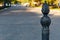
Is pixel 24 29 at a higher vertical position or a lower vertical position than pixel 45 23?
lower

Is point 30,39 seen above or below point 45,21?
below

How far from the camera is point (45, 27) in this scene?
4.96m

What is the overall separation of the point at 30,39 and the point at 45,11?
20.2 ft

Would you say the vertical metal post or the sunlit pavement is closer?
the vertical metal post

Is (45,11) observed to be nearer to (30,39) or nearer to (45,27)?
(45,27)

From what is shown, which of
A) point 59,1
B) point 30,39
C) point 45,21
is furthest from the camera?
point 59,1

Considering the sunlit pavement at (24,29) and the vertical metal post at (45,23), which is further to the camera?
the sunlit pavement at (24,29)

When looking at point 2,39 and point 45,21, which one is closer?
point 45,21

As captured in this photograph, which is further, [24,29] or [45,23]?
[24,29]

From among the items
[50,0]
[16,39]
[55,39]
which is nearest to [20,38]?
[16,39]

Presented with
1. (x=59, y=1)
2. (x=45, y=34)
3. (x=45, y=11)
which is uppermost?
(x=45, y=11)

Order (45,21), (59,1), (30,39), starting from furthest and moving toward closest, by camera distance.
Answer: (59,1)
(30,39)
(45,21)

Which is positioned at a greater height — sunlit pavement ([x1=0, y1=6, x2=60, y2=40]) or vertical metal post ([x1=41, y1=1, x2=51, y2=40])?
vertical metal post ([x1=41, y1=1, x2=51, y2=40])

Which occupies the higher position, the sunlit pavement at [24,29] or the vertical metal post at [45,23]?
the vertical metal post at [45,23]
